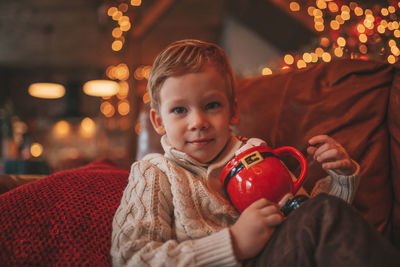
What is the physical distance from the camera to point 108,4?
3.88m

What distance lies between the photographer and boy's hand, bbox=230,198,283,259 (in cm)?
74

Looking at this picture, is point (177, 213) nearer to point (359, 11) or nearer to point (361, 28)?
point (361, 28)

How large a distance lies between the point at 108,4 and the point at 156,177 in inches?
140

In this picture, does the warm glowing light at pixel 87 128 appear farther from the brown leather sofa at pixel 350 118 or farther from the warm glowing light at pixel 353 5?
the brown leather sofa at pixel 350 118

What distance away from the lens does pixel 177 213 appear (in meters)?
0.86

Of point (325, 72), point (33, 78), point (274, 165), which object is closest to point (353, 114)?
point (325, 72)

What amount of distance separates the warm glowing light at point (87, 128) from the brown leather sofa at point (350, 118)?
28.8ft

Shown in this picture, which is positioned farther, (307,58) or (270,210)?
(307,58)

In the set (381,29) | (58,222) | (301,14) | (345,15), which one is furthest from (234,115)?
(301,14)

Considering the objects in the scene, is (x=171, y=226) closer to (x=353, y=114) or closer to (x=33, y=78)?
(x=353, y=114)

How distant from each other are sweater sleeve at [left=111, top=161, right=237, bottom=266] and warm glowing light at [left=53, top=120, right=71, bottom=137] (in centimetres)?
935

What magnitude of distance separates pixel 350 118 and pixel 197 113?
579 millimetres

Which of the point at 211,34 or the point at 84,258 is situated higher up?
the point at 211,34

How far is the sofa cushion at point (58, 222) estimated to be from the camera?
0.76 metres
